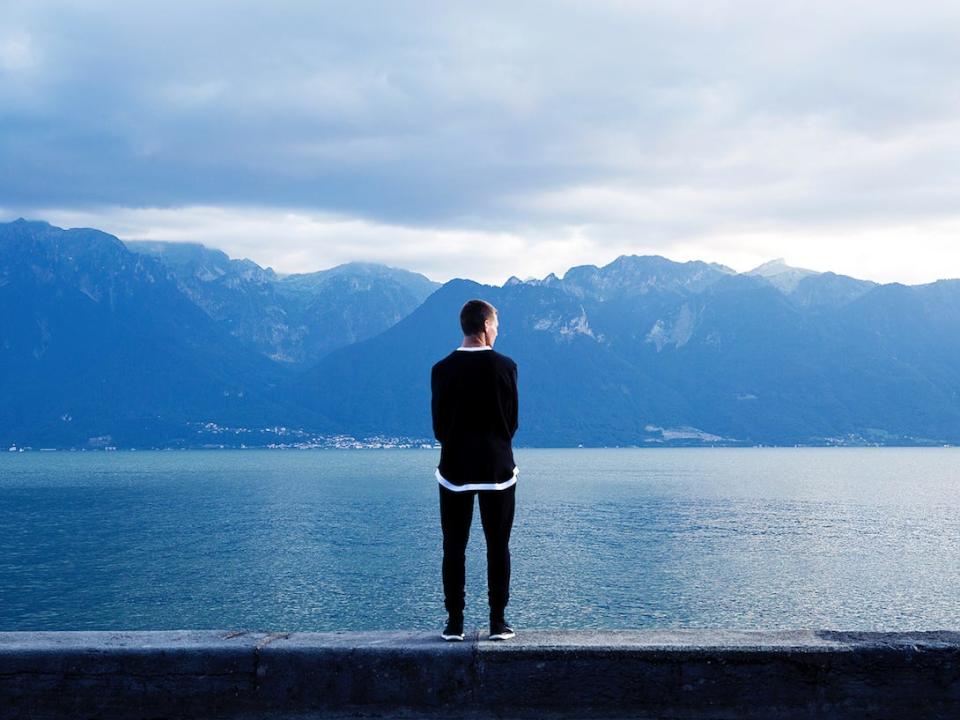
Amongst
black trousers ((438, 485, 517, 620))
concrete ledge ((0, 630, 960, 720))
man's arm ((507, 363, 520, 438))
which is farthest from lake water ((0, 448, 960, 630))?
concrete ledge ((0, 630, 960, 720))

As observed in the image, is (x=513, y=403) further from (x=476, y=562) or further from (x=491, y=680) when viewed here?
(x=476, y=562)

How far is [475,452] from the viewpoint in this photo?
6.80m

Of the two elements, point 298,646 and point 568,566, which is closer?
point 298,646

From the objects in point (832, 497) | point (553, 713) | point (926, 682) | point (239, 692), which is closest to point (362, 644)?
point (239, 692)

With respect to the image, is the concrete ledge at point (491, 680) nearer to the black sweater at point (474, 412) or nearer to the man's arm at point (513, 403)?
the black sweater at point (474, 412)

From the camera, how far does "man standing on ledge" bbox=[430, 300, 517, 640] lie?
6.78 m

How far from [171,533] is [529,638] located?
76901mm

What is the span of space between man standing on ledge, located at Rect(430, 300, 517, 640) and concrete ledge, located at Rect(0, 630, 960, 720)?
68cm

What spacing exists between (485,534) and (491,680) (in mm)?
1135

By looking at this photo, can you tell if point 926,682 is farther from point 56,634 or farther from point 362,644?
point 56,634

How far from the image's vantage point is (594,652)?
6.05 m

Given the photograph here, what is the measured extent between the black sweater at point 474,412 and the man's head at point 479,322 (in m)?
0.18

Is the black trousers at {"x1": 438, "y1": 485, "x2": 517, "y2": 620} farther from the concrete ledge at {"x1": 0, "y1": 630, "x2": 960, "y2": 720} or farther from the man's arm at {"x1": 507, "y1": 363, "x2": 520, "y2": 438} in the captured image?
the concrete ledge at {"x1": 0, "y1": 630, "x2": 960, "y2": 720}

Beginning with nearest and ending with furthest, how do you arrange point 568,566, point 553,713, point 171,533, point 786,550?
point 553,713 < point 568,566 < point 786,550 < point 171,533
